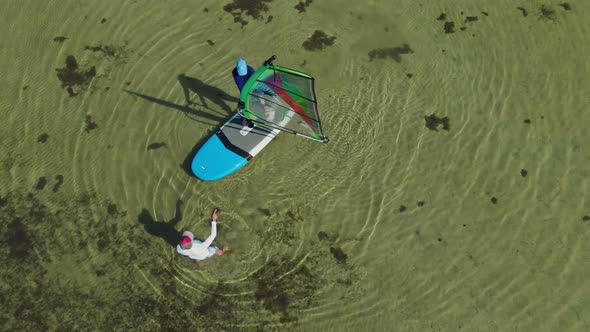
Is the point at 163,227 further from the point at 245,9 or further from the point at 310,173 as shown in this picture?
the point at 245,9

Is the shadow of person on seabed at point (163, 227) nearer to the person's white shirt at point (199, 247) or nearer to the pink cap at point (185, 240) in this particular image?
the person's white shirt at point (199, 247)

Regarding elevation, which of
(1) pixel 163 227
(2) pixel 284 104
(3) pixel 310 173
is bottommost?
(1) pixel 163 227

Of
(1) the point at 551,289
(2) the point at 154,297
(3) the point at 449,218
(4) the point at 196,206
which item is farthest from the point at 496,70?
(2) the point at 154,297

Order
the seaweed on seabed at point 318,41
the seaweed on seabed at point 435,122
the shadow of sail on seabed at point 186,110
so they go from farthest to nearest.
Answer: the seaweed on seabed at point 318,41, the shadow of sail on seabed at point 186,110, the seaweed on seabed at point 435,122

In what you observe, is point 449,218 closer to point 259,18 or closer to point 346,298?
point 346,298

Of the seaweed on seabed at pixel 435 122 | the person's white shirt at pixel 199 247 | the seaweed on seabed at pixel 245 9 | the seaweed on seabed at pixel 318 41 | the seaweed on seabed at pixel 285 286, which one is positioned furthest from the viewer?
the seaweed on seabed at pixel 245 9

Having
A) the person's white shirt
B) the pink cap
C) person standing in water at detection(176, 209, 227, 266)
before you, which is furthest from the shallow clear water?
the pink cap

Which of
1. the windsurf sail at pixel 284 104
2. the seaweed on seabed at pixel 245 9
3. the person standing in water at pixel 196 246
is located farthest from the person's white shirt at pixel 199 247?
the seaweed on seabed at pixel 245 9

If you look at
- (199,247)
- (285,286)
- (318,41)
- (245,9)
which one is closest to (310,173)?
(285,286)

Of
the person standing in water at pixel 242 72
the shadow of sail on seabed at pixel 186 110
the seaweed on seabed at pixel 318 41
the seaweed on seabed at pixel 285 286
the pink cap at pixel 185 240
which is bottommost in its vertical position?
the seaweed on seabed at pixel 285 286
